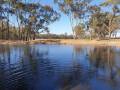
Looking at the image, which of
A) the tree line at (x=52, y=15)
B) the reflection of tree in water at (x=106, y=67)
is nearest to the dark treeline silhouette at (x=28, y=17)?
the tree line at (x=52, y=15)

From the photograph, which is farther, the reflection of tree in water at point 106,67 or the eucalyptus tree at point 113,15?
the eucalyptus tree at point 113,15

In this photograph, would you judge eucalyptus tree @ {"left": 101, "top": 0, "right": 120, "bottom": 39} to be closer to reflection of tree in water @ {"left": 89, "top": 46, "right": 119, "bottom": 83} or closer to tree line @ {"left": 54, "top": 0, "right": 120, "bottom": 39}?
tree line @ {"left": 54, "top": 0, "right": 120, "bottom": 39}

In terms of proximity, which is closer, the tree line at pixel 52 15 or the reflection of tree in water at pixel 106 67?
the reflection of tree in water at pixel 106 67

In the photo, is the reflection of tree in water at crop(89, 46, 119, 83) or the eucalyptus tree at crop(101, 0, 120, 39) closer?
the reflection of tree in water at crop(89, 46, 119, 83)

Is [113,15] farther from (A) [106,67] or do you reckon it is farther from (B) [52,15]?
(A) [106,67]

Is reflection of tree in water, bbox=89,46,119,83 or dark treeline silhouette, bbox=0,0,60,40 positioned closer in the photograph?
reflection of tree in water, bbox=89,46,119,83

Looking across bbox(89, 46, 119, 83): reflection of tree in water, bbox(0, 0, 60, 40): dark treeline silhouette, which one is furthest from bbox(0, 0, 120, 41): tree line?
bbox(89, 46, 119, 83): reflection of tree in water

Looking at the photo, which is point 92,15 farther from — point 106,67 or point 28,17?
point 106,67

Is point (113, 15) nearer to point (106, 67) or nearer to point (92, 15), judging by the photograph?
point (92, 15)

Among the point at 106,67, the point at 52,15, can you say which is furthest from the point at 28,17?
the point at 106,67

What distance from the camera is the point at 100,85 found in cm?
1603

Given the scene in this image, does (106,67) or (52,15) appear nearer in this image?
(106,67)

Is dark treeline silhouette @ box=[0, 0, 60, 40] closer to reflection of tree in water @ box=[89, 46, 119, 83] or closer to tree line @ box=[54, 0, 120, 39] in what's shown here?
tree line @ box=[54, 0, 120, 39]

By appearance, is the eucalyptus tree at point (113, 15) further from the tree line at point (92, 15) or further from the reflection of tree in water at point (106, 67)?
the reflection of tree in water at point (106, 67)
